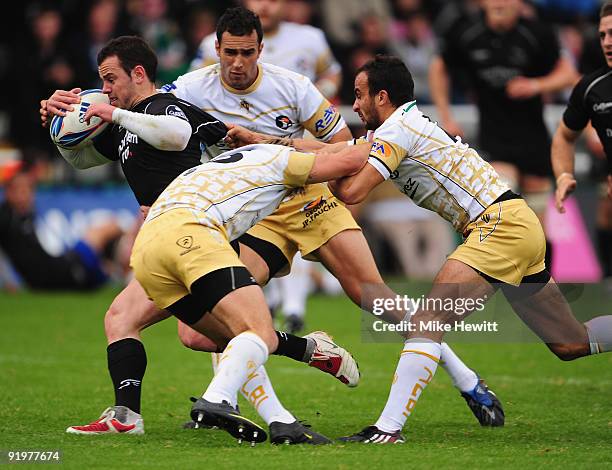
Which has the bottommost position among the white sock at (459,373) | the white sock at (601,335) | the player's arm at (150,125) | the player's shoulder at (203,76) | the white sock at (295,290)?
the white sock at (459,373)

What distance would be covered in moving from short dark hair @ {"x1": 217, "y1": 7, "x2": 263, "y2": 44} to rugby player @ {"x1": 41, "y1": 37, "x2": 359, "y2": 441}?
2.20ft

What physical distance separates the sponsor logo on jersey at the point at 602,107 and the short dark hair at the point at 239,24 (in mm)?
2443

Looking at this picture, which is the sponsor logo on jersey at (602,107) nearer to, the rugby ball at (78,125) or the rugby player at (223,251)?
the rugby player at (223,251)

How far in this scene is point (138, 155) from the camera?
7.33 m

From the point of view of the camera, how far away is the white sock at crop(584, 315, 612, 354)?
746cm

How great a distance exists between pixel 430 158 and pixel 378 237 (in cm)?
1059

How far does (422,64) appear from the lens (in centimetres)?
1917

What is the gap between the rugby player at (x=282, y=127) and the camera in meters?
8.01

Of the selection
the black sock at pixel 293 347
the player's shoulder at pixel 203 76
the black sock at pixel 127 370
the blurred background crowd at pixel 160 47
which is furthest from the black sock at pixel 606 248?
the black sock at pixel 127 370

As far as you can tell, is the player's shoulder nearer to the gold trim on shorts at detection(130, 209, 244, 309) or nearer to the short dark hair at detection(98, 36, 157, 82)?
the short dark hair at detection(98, 36, 157, 82)

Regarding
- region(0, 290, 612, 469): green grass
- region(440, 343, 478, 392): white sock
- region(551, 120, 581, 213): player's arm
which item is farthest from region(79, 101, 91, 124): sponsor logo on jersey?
region(551, 120, 581, 213): player's arm

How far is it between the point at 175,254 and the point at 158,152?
3.77 feet

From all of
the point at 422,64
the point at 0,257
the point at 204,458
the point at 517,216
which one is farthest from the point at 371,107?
the point at 422,64

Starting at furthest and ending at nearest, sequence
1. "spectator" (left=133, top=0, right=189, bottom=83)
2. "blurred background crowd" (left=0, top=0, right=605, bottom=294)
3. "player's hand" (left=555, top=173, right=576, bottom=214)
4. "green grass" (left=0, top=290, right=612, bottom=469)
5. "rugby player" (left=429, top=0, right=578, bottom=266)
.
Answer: "spectator" (left=133, top=0, right=189, bottom=83) < "blurred background crowd" (left=0, top=0, right=605, bottom=294) < "rugby player" (left=429, top=0, right=578, bottom=266) < "player's hand" (left=555, top=173, right=576, bottom=214) < "green grass" (left=0, top=290, right=612, bottom=469)
